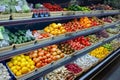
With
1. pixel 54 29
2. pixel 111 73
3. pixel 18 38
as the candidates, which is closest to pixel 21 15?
pixel 18 38

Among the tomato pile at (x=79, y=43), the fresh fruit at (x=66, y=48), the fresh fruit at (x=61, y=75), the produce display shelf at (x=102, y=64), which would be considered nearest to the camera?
the fresh fruit at (x=61, y=75)

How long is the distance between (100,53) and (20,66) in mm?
2903

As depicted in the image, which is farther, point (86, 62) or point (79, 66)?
point (86, 62)

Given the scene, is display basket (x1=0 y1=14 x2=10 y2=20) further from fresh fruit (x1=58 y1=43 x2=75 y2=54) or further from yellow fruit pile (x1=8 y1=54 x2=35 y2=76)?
fresh fruit (x1=58 y1=43 x2=75 y2=54)

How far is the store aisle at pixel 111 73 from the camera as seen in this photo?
475cm

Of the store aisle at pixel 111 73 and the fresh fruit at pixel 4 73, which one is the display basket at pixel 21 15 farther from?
the store aisle at pixel 111 73

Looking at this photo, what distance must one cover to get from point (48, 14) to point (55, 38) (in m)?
0.44

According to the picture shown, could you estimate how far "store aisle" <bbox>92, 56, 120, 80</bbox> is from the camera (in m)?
4.75

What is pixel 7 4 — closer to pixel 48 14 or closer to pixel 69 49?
pixel 48 14

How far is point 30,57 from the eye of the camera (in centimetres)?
338

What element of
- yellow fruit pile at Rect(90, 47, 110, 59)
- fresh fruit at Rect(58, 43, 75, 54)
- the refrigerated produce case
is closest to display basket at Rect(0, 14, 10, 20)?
the refrigerated produce case

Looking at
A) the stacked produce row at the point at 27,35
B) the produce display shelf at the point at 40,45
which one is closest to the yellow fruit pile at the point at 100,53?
the stacked produce row at the point at 27,35

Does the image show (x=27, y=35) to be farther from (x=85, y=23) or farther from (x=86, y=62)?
(x=85, y=23)

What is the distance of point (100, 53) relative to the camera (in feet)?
17.8
